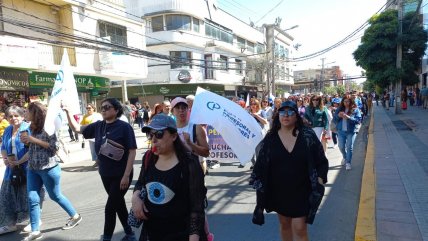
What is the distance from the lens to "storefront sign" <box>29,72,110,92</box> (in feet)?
51.1

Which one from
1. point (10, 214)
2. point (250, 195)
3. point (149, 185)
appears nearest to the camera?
point (149, 185)

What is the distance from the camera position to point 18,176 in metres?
4.73

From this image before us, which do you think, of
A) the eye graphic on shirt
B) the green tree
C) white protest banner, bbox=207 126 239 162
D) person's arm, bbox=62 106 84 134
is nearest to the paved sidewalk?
white protest banner, bbox=207 126 239 162

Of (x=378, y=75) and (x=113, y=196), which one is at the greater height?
(x=378, y=75)

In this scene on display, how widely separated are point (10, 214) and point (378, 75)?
21477 millimetres

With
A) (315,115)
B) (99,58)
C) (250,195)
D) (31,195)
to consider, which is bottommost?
(250,195)

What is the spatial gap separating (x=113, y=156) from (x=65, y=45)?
14.0 metres

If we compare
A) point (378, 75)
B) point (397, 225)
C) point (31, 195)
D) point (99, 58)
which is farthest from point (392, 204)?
point (378, 75)

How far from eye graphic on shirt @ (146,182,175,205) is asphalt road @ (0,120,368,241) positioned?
219 centimetres

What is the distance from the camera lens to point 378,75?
21.5 m

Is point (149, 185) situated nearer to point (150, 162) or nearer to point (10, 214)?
point (150, 162)

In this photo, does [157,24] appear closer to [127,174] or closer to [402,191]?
[402,191]

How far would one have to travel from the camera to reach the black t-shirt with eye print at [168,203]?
2.28m

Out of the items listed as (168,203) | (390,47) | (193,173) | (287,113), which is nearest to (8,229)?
(168,203)
